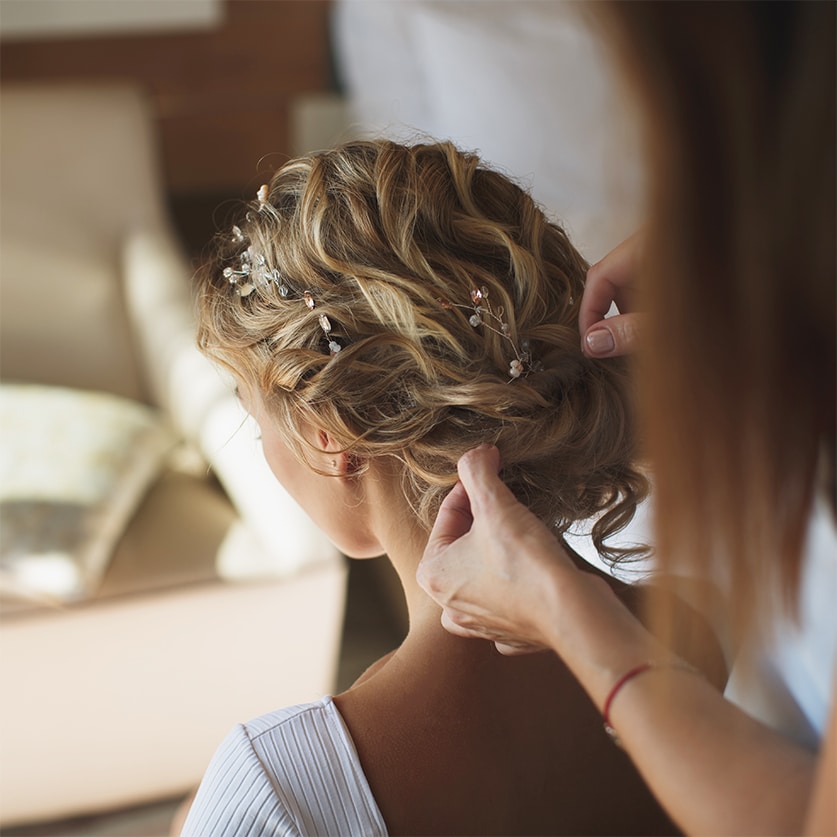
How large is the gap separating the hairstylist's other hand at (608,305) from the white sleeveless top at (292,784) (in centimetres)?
36

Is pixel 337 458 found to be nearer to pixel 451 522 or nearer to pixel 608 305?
pixel 451 522

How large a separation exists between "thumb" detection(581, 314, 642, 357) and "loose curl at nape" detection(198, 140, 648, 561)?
0.11ft

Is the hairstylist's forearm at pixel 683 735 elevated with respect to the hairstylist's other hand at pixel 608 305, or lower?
lower

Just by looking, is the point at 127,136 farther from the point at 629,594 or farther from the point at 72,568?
the point at 629,594

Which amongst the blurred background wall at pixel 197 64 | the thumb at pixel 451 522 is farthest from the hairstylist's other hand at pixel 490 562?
the blurred background wall at pixel 197 64

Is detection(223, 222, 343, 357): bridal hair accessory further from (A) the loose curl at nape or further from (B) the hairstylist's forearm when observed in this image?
(B) the hairstylist's forearm

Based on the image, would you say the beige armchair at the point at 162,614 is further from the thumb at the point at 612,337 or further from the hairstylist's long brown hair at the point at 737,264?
the hairstylist's long brown hair at the point at 737,264

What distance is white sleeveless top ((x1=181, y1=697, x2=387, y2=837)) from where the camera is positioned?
0.75m

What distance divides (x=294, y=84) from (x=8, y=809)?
226 centimetres

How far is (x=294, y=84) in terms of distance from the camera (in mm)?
3006

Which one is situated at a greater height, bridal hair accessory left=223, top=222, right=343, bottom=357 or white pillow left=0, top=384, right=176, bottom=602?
bridal hair accessory left=223, top=222, right=343, bottom=357

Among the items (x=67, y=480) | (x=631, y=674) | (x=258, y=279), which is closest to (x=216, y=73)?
(x=67, y=480)

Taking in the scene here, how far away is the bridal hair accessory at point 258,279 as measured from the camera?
777mm

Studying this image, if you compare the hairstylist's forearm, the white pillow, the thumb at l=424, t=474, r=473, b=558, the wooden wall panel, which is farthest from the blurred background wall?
the hairstylist's forearm
